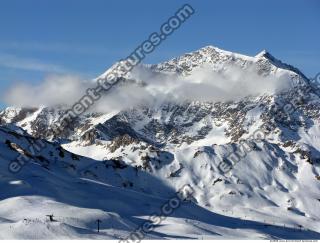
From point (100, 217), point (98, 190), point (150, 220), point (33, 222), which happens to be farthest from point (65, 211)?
point (98, 190)

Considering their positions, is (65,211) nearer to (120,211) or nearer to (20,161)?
(120,211)

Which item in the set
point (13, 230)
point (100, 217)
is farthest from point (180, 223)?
point (13, 230)

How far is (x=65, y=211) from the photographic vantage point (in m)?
136

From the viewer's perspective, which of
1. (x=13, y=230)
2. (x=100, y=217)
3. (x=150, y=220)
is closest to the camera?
(x=13, y=230)

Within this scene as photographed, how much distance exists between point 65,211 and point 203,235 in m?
32.2

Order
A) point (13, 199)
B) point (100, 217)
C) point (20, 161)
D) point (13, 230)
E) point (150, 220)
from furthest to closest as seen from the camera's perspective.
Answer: point (20, 161), point (150, 220), point (13, 199), point (100, 217), point (13, 230)

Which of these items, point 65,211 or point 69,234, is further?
point 65,211

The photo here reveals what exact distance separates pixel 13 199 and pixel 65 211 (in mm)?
15109

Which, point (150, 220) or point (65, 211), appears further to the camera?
point (150, 220)

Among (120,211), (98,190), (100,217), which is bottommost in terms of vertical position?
(100,217)

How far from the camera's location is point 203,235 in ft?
454

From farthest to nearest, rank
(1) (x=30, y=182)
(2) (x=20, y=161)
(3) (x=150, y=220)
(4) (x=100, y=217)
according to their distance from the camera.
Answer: (2) (x=20, y=161) → (1) (x=30, y=182) → (3) (x=150, y=220) → (4) (x=100, y=217)

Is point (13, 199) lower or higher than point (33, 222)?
higher

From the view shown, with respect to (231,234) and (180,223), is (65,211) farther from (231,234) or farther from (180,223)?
(231,234)
